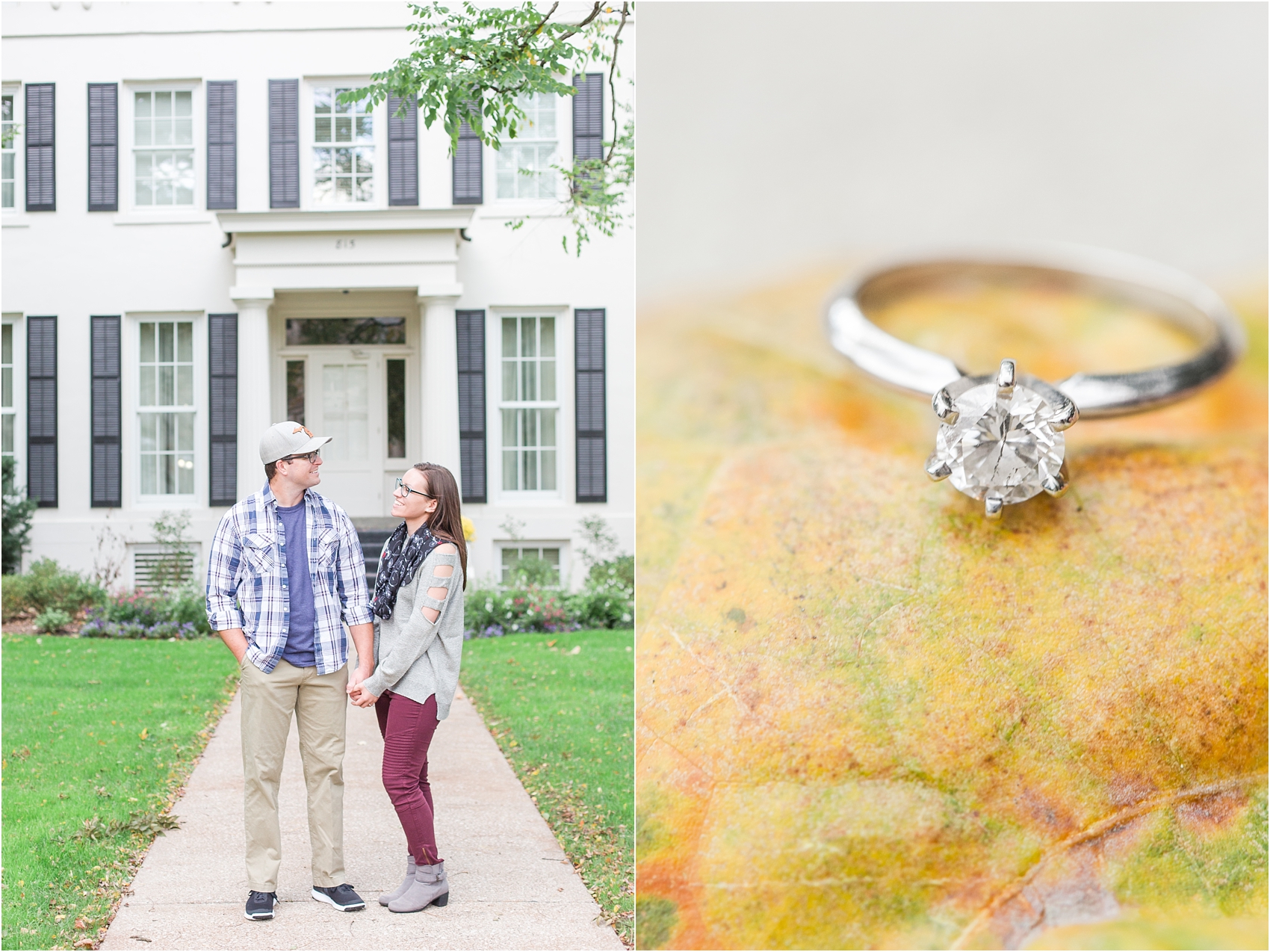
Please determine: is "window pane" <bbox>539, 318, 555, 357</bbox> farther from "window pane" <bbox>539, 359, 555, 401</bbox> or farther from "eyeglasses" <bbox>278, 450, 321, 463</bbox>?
"eyeglasses" <bbox>278, 450, 321, 463</bbox>

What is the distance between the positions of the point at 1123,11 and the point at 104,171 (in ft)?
31.0

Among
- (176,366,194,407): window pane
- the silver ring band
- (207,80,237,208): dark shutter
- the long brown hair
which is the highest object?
(207,80,237,208): dark shutter

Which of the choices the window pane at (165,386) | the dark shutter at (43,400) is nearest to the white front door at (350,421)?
the window pane at (165,386)

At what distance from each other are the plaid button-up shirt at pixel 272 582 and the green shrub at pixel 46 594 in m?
5.86

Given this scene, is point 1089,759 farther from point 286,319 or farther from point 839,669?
point 286,319

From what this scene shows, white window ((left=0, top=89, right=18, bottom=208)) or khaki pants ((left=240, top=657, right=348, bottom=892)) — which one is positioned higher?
white window ((left=0, top=89, right=18, bottom=208))

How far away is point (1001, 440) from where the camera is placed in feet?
4.83

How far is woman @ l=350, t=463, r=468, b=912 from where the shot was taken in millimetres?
2568

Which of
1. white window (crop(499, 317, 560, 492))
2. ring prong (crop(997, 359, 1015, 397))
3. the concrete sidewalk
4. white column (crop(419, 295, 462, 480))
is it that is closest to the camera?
ring prong (crop(997, 359, 1015, 397))

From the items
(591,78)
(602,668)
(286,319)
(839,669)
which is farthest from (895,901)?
(286,319)

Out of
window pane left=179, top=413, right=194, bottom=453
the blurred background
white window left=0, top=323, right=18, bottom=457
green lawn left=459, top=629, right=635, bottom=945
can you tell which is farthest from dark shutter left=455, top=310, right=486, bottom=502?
the blurred background

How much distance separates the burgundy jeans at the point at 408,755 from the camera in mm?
2580

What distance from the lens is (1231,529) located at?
1681mm

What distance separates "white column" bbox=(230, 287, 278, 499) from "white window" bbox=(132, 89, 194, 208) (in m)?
1.28
